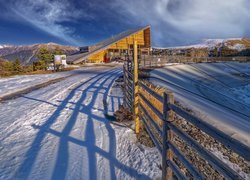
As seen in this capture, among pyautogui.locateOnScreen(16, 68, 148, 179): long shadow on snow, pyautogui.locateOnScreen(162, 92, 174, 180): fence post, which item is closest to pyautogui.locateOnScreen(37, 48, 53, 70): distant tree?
pyautogui.locateOnScreen(16, 68, 148, 179): long shadow on snow

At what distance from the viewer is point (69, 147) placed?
5.62 meters

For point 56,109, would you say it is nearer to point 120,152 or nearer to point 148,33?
point 120,152

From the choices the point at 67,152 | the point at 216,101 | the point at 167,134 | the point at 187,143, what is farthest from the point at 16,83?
the point at 187,143

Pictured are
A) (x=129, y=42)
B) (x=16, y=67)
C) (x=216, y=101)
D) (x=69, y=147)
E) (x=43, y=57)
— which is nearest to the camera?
(x=69, y=147)

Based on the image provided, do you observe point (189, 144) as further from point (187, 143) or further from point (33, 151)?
point (33, 151)

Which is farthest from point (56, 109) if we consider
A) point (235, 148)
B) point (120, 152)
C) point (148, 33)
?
point (148, 33)

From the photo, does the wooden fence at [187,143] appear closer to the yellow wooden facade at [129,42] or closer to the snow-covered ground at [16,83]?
the snow-covered ground at [16,83]

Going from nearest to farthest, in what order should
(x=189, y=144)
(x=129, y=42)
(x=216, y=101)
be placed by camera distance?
(x=189, y=144)
(x=216, y=101)
(x=129, y=42)

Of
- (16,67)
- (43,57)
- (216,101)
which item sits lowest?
(216,101)

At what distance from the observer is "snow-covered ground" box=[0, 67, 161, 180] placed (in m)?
4.54

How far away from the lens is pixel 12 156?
5227 mm

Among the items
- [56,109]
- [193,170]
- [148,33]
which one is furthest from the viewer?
[148,33]

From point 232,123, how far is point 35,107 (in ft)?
27.6

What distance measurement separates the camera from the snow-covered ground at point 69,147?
4.54m
